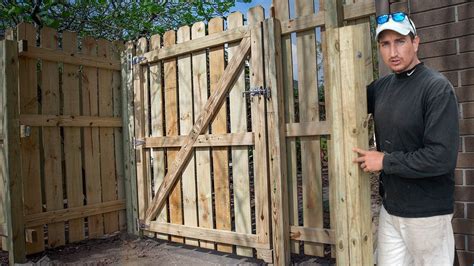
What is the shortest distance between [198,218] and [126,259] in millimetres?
855

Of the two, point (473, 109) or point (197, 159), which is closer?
point (473, 109)

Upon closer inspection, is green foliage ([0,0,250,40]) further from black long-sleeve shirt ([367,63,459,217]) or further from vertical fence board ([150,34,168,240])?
black long-sleeve shirt ([367,63,459,217])

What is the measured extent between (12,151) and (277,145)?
265cm

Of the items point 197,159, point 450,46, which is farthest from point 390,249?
point 197,159

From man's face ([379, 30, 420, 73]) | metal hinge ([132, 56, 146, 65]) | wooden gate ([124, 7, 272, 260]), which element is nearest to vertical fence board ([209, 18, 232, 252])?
wooden gate ([124, 7, 272, 260])

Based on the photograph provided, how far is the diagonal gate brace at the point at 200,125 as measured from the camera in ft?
13.0

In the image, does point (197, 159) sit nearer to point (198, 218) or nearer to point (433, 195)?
point (198, 218)

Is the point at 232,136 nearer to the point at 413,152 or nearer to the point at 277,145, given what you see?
the point at 277,145

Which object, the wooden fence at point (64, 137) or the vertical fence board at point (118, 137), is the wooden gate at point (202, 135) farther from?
the wooden fence at point (64, 137)

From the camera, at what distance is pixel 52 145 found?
4520mm

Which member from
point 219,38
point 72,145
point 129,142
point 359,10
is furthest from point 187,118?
point 359,10

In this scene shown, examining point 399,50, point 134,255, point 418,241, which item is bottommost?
point 134,255

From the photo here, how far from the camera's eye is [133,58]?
16.5 ft

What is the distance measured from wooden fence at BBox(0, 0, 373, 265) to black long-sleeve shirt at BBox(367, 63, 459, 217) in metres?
0.92
